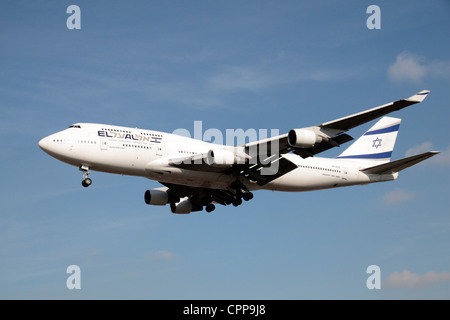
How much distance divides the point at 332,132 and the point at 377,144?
1420cm

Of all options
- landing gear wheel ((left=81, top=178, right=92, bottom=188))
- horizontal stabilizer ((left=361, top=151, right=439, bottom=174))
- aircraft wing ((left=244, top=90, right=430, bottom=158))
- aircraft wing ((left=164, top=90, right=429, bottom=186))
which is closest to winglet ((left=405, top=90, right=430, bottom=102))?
aircraft wing ((left=244, top=90, right=430, bottom=158))

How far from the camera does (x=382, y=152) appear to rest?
159ft

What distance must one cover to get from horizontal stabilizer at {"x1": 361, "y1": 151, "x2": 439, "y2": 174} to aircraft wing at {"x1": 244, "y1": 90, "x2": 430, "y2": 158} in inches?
189

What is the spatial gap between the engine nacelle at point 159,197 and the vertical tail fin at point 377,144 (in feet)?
45.0

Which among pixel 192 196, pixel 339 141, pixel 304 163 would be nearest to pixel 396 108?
pixel 339 141

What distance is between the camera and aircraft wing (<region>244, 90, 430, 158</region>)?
32.3 metres

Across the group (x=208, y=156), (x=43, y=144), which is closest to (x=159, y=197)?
(x=208, y=156)

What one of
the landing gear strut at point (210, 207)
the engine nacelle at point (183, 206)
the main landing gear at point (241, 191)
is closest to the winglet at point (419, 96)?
the main landing gear at point (241, 191)

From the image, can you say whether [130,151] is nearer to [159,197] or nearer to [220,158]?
[220,158]

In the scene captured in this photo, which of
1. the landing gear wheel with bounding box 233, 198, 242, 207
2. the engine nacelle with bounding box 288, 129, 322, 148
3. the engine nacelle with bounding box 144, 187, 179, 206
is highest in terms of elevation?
the engine nacelle with bounding box 288, 129, 322, 148

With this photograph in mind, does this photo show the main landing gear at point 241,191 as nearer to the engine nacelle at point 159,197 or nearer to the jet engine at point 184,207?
the jet engine at point 184,207

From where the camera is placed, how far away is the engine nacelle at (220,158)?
37.8 meters

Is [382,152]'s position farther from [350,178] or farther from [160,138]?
[160,138]

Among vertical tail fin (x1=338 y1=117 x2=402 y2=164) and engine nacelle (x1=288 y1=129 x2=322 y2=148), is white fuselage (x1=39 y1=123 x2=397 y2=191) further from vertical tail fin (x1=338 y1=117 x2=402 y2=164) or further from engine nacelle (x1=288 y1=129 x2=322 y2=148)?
vertical tail fin (x1=338 y1=117 x2=402 y2=164)
